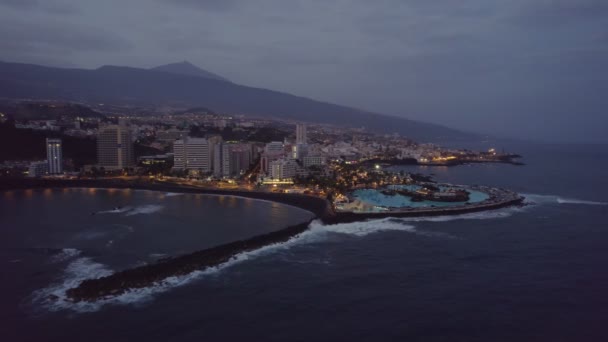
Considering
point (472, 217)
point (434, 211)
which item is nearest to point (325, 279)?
point (434, 211)

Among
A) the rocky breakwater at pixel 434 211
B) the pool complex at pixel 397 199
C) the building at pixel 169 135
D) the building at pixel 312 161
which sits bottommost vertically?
the rocky breakwater at pixel 434 211

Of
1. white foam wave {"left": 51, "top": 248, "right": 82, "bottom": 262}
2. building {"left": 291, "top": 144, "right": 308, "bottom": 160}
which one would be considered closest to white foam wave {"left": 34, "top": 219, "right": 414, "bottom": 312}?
white foam wave {"left": 51, "top": 248, "right": 82, "bottom": 262}

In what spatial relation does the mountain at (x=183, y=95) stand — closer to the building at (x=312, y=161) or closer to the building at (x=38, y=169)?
the building at (x=38, y=169)

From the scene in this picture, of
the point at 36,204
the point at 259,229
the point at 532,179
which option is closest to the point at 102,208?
the point at 36,204

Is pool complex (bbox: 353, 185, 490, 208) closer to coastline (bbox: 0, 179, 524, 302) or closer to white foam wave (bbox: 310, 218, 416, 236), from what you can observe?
coastline (bbox: 0, 179, 524, 302)

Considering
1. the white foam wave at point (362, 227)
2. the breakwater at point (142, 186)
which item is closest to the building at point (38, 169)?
the breakwater at point (142, 186)

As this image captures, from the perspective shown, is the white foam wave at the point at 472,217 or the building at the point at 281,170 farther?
the building at the point at 281,170
